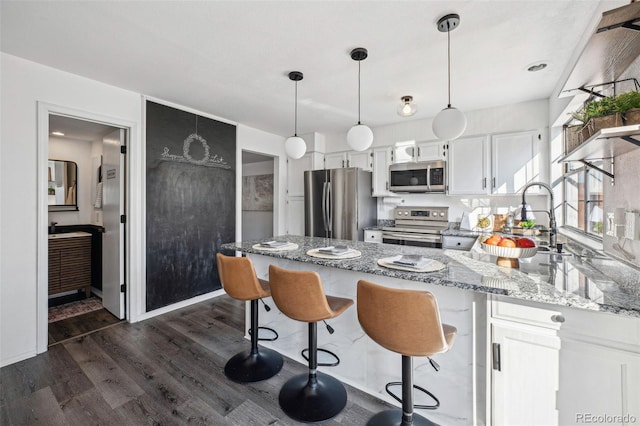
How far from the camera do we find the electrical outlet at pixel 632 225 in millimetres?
1432

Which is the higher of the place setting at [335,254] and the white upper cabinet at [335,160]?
the white upper cabinet at [335,160]

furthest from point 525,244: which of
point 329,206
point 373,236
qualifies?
point 329,206

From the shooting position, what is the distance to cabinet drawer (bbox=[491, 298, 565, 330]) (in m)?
1.16

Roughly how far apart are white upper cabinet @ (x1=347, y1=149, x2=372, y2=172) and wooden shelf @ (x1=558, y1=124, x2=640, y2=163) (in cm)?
→ 284

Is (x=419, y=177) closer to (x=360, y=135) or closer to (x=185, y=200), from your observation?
(x=360, y=135)

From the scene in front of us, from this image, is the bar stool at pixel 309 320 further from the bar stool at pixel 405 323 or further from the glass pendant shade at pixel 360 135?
the glass pendant shade at pixel 360 135

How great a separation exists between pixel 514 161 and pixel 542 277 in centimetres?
263

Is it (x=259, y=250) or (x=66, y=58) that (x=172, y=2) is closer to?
(x=66, y=58)

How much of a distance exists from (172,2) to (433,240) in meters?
3.56

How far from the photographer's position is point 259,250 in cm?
212

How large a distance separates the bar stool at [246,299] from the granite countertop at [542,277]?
285 mm

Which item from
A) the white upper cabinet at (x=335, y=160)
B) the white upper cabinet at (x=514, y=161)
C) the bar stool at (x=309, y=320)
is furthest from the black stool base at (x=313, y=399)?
the white upper cabinet at (x=335, y=160)

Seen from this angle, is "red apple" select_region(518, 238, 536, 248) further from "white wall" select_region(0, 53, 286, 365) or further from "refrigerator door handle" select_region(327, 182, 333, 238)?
"white wall" select_region(0, 53, 286, 365)

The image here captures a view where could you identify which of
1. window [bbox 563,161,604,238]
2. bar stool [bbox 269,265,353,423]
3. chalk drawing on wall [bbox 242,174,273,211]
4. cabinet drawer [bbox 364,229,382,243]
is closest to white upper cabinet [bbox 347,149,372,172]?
cabinet drawer [bbox 364,229,382,243]
